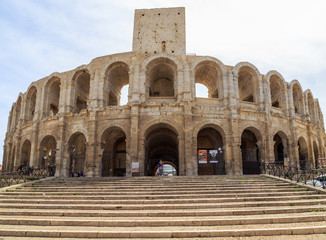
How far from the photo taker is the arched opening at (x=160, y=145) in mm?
22328

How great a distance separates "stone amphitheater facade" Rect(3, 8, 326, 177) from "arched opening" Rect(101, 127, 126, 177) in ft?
0.33

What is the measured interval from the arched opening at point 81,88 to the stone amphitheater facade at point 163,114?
10 centimetres

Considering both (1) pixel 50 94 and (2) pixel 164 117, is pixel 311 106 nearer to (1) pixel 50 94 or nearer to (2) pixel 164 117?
(2) pixel 164 117

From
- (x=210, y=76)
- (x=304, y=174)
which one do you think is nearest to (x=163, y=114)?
(x=210, y=76)

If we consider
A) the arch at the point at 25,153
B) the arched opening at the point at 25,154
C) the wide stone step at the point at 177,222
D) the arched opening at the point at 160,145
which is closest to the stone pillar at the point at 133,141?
the arched opening at the point at 160,145

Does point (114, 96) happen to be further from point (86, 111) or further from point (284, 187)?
point (284, 187)

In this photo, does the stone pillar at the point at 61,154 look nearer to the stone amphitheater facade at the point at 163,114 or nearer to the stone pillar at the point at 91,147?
the stone amphitheater facade at the point at 163,114

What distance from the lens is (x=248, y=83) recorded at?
23.6 m

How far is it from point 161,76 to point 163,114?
663cm

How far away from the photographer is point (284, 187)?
39.4 ft

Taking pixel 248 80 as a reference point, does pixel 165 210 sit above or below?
below

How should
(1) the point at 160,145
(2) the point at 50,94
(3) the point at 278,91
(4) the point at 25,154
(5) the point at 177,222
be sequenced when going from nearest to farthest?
(5) the point at 177,222, (3) the point at 278,91, (2) the point at 50,94, (4) the point at 25,154, (1) the point at 160,145

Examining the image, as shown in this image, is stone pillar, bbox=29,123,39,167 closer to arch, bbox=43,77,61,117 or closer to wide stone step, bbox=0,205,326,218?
arch, bbox=43,77,61,117

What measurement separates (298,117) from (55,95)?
2497 centimetres
